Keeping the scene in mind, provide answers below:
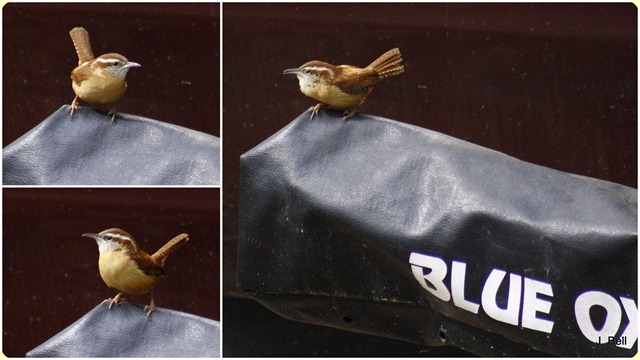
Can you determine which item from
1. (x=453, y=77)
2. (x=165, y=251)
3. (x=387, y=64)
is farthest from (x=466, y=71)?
(x=165, y=251)

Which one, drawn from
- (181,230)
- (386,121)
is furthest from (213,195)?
(386,121)

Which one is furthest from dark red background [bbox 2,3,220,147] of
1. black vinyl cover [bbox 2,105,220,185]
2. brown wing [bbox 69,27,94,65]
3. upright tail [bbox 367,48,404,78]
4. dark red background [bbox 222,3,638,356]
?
upright tail [bbox 367,48,404,78]

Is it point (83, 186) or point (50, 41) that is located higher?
point (50, 41)

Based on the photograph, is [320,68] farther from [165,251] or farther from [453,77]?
[453,77]

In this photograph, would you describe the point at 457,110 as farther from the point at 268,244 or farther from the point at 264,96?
the point at 268,244

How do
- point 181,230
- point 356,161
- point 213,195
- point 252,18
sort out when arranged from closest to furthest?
point 356,161 < point 213,195 < point 181,230 < point 252,18
